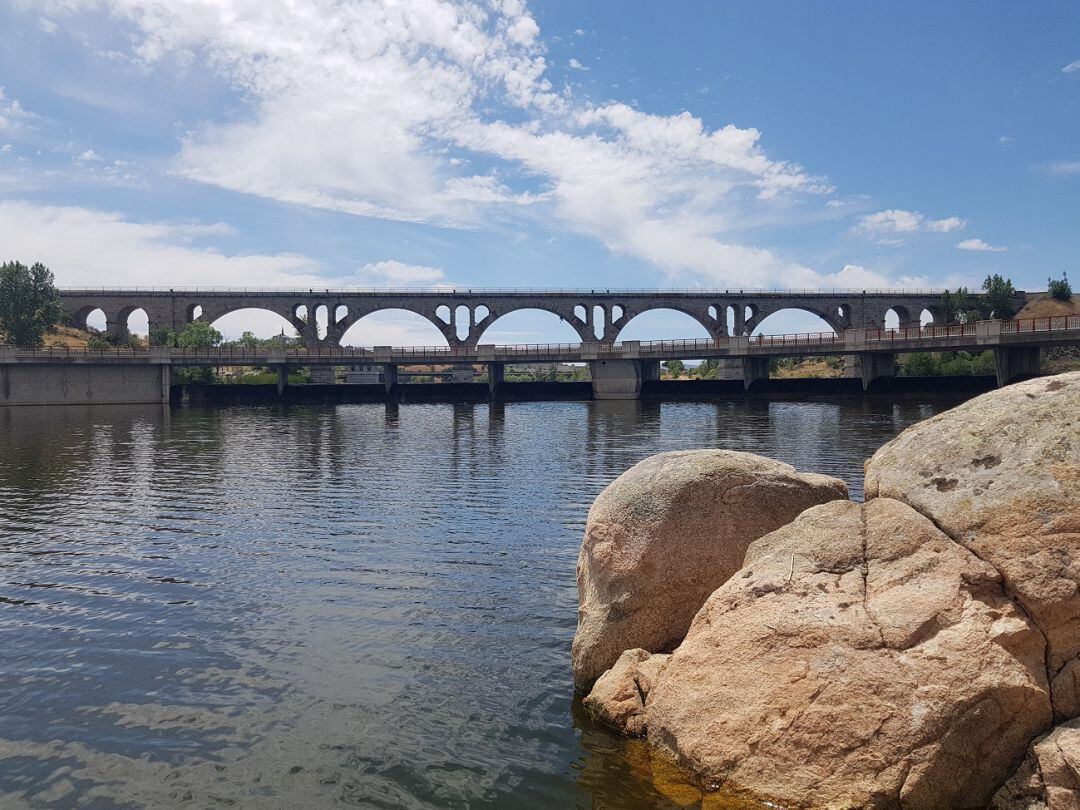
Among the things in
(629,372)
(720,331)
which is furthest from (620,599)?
(720,331)

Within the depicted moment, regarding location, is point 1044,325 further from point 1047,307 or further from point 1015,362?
point 1047,307

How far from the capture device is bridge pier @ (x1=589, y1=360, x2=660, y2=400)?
84.9 meters

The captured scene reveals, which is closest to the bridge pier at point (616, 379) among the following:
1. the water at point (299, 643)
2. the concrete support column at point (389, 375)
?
the concrete support column at point (389, 375)

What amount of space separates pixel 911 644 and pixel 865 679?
51cm

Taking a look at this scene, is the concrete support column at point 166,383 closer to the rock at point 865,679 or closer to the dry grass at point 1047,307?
the rock at point 865,679

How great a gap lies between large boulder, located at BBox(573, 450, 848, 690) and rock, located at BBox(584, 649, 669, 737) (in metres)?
0.40

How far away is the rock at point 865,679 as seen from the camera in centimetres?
617

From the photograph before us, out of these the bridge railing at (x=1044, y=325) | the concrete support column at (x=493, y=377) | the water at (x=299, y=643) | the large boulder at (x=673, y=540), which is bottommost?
the water at (x=299, y=643)

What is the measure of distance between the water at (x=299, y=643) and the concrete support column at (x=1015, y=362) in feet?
153

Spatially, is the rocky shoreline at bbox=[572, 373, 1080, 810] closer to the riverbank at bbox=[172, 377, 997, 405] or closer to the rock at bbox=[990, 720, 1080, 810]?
the rock at bbox=[990, 720, 1080, 810]

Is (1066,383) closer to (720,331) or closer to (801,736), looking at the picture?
(801,736)

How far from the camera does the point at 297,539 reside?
18203 millimetres

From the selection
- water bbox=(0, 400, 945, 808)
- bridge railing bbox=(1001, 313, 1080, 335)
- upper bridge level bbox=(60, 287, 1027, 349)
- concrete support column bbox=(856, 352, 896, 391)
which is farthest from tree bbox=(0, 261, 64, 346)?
bridge railing bbox=(1001, 313, 1080, 335)

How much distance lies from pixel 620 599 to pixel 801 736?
119 inches
